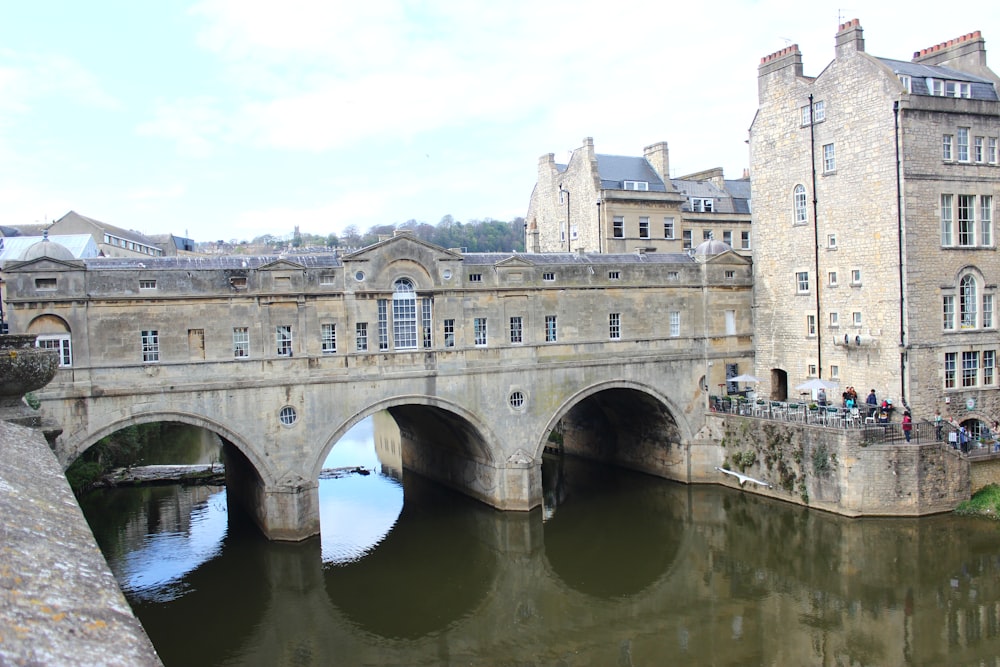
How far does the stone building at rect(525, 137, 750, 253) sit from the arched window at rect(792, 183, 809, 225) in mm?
11011

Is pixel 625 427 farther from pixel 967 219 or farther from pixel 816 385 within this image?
pixel 967 219

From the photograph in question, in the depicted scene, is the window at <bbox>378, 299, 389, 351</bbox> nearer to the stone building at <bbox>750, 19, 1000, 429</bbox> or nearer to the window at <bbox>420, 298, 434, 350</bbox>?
the window at <bbox>420, 298, 434, 350</bbox>

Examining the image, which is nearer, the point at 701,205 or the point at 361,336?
the point at 361,336

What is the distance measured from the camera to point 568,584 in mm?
23156

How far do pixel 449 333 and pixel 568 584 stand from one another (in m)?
9.77

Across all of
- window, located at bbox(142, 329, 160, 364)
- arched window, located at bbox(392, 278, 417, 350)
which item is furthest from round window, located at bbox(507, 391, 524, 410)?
window, located at bbox(142, 329, 160, 364)

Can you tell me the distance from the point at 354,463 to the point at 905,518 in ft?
88.0

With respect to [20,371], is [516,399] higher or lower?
lower

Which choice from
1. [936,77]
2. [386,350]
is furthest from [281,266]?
[936,77]

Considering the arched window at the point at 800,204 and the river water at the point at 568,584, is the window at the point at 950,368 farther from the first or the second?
the arched window at the point at 800,204

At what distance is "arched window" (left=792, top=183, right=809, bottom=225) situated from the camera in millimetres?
31672

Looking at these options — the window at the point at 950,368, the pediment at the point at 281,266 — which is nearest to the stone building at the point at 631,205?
the window at the point at 950,368

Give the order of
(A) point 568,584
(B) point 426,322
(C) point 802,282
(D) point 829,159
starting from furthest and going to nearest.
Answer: (C) point 802,282 < (D) point 829,159 < (B) point 426,322 < (A) point 568,584

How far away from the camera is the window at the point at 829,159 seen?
30.2 m
